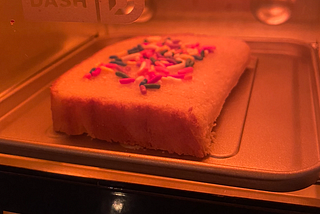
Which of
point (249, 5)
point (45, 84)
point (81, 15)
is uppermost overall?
point (81, 15)

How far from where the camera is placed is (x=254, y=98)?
0.86 metres

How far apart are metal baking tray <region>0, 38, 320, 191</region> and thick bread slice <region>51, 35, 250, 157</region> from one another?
0.02 metres

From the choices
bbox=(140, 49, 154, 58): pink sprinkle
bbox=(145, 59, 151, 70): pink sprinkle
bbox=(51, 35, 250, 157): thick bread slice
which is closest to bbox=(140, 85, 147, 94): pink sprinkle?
bbox=(51, 35, 250, 157): thick bread slice

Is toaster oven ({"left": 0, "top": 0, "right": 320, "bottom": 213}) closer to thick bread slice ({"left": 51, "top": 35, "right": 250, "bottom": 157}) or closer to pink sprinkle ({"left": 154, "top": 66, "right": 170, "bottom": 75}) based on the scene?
thick bread slice ({"left": 51, "top": 35, "right": 250, "bottom": 157})

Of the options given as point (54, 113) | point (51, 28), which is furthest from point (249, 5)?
point (54, 113)

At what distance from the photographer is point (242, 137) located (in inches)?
27.8

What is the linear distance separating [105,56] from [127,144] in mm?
383

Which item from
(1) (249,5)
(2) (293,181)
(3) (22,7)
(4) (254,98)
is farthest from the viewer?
(1) (249,5)

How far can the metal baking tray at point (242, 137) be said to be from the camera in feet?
1.85

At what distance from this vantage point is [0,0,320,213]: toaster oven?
0.56 m

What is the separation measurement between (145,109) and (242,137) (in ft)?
0.69

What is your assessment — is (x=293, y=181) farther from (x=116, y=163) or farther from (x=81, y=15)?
(x=81, y=15)

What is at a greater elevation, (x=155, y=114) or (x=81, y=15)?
(x=81, y=15)

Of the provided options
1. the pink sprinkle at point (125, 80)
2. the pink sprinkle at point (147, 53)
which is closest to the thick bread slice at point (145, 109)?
the pink sprinkle at point (125, 80)
